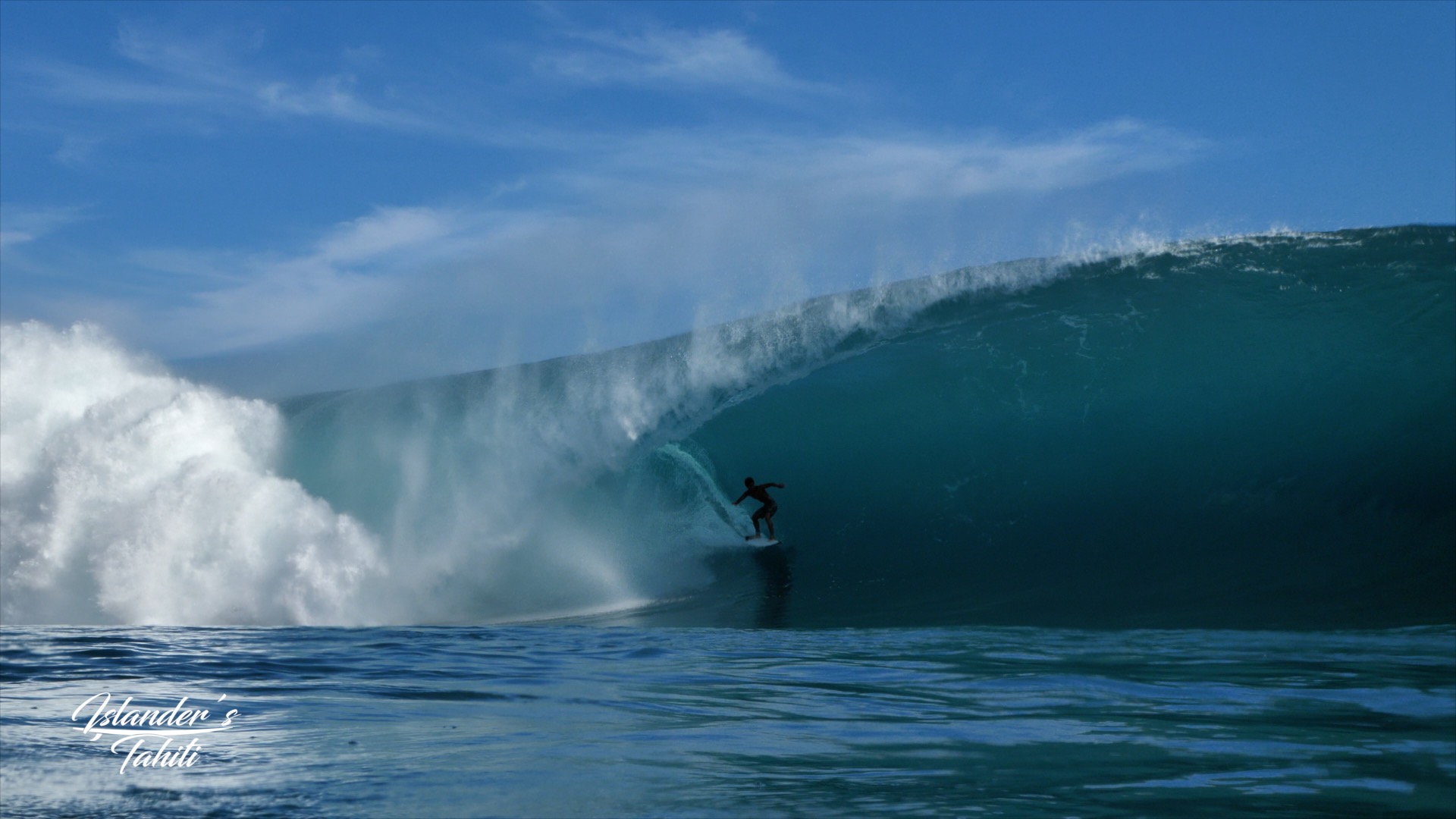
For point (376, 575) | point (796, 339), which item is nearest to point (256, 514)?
point (376, 575)

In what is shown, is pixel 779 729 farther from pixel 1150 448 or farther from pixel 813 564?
pixel 1150 448

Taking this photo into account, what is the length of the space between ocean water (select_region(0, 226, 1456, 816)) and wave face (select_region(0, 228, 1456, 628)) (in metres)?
0.04

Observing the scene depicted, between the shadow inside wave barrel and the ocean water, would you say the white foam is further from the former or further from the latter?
the shadow inside wave barrel

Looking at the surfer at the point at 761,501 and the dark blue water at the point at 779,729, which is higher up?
the surfer at the point at 761,501

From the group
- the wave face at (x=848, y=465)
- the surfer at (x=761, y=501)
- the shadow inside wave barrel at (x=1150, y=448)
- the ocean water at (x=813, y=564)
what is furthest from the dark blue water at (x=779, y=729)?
the surfer at (x=761, y=501)

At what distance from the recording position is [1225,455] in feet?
30.5

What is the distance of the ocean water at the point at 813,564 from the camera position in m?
3.06

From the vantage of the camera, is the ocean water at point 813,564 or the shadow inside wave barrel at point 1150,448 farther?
the shadow inside wave barrel at point 1150,448

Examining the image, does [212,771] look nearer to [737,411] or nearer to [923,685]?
[923,685]

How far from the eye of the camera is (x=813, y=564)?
923 cm

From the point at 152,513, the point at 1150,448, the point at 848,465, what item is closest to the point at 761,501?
the point at 848,465

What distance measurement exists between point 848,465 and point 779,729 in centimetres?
730

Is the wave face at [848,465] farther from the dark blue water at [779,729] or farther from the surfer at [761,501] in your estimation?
the dark blue water at [779,729]

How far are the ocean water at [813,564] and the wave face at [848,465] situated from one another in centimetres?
4
